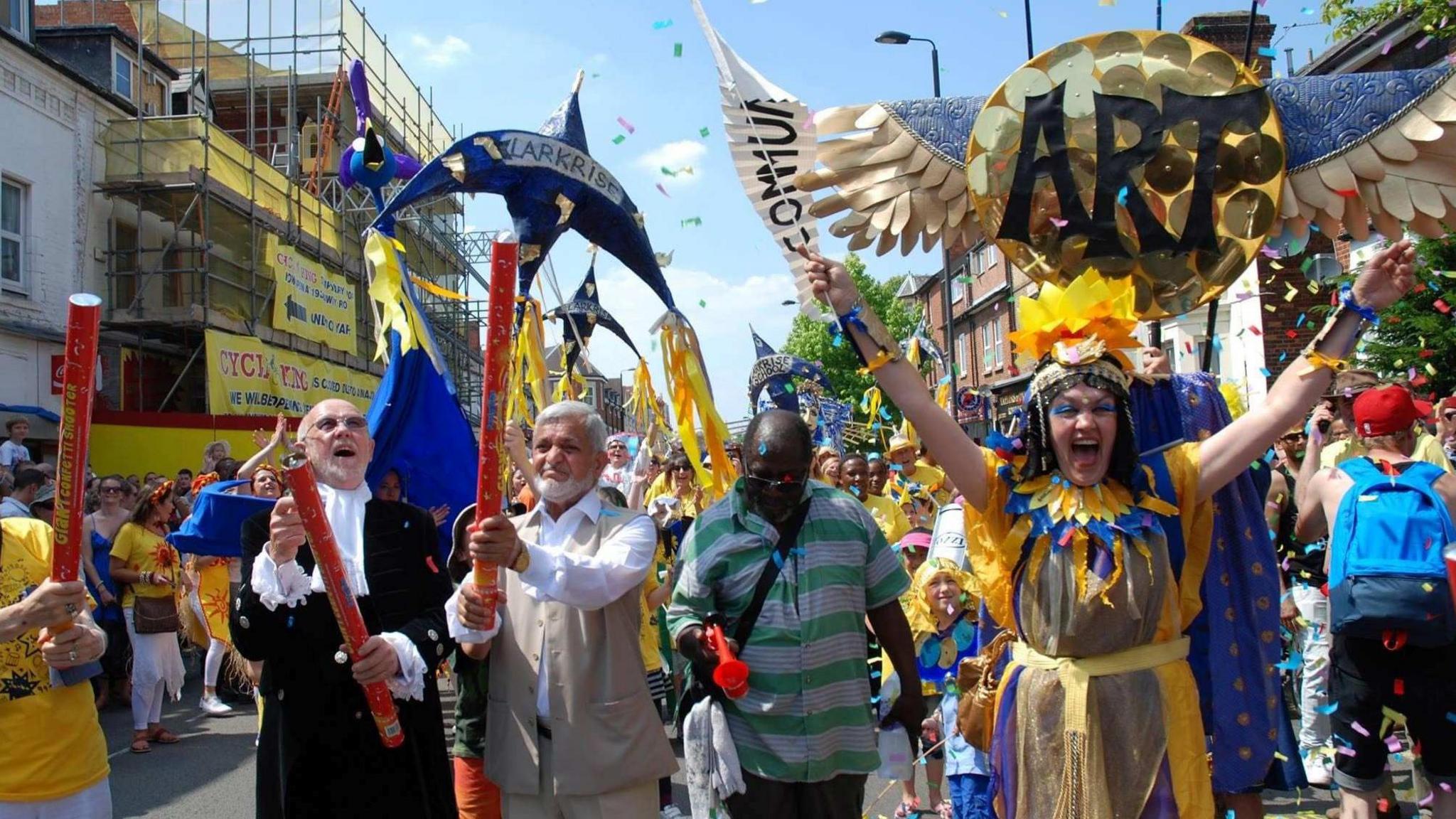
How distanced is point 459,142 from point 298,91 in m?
21.1

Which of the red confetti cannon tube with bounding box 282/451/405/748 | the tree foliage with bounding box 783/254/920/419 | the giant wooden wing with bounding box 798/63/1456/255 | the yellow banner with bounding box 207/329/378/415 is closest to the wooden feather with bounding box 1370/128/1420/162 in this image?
the giant wooden wing with bounding box 798/63/1456/255

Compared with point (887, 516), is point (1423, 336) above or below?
above

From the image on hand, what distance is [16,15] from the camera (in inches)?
637

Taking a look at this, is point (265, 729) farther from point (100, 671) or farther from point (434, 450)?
point (434, 450)

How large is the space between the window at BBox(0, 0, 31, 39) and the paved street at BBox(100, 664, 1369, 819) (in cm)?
1131

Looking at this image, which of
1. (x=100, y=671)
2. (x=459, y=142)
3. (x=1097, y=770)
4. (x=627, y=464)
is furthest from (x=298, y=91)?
(x=1097, y=770)

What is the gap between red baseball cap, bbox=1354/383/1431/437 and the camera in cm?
488

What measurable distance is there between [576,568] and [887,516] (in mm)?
4754

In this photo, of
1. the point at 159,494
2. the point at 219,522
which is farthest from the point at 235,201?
the point at 219,522

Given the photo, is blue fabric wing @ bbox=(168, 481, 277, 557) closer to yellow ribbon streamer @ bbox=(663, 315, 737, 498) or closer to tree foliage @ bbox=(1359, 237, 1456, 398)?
yellow ribbon streamer @ bbox=(663, 315, 737, 498)

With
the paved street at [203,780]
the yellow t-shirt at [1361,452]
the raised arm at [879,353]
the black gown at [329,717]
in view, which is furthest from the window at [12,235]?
the yellow t-shirt at [1361,452]

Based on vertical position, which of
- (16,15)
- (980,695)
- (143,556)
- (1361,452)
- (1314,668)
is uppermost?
(16,15)

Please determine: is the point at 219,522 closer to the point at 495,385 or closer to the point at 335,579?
the point at 335,579

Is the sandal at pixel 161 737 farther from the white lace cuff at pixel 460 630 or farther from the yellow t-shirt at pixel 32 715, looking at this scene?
the white lace cuff at pixel 460 630
